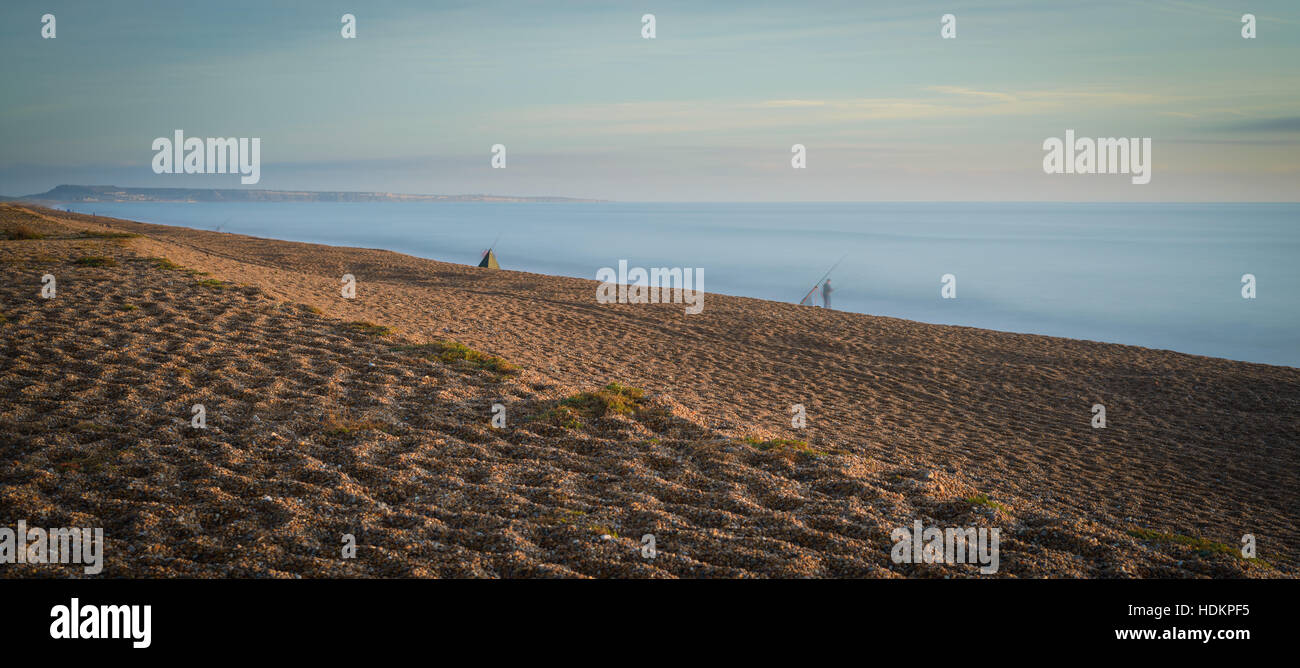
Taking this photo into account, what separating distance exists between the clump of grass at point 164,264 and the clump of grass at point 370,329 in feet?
19.7

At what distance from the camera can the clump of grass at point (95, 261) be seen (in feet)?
44.7

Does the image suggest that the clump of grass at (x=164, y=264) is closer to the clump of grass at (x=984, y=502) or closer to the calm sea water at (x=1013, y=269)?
the clump of grass at (x=984, y=502)

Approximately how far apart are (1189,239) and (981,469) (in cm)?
8827

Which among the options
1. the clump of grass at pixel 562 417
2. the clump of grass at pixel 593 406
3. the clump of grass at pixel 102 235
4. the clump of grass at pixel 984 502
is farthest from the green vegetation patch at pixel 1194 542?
the clump of grass at pixel 102 235

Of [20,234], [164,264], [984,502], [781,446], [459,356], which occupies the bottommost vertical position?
[984,502]

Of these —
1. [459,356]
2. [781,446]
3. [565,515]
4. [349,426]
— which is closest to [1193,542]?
[781,446]

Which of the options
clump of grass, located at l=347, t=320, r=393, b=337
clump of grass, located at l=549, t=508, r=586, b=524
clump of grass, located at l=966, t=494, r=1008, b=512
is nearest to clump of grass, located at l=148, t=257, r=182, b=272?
clump of grass, located at l=347, t=320, r=393, b=337

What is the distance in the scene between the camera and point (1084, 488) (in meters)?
7.45

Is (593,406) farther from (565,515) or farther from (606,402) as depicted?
(565,515)

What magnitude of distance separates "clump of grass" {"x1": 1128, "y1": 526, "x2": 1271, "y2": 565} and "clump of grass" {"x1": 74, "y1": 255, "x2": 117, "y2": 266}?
1697 centimetres

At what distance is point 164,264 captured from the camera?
563 inches

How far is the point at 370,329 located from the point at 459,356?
6.11 feet
